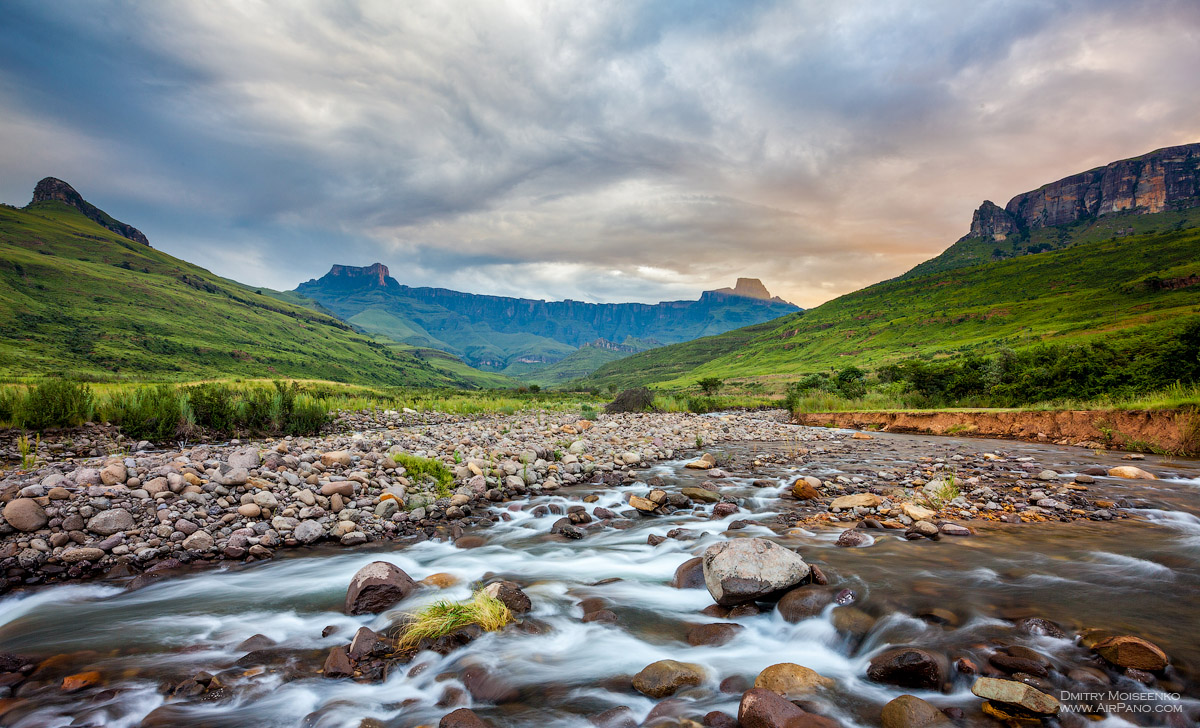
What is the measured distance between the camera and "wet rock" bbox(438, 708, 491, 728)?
13.3ft

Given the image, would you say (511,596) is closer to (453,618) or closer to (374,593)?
(453,618)

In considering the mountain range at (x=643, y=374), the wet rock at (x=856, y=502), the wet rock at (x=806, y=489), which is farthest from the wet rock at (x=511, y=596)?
the mountain range at (x=643, y=374)

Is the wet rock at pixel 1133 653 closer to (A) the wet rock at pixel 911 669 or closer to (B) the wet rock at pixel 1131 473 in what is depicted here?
(A) the wet rock at pixel 911 669

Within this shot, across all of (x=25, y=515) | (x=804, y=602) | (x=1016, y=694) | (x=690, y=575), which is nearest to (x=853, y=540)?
(x=804, y=602)

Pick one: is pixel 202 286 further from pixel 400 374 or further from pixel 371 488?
pixel 371 488

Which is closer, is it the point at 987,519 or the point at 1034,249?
the point at 987,519

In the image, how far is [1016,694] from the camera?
3.65 meters

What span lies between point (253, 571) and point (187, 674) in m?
2.95

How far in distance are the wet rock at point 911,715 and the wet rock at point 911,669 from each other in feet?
1.56

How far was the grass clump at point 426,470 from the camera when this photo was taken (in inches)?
450

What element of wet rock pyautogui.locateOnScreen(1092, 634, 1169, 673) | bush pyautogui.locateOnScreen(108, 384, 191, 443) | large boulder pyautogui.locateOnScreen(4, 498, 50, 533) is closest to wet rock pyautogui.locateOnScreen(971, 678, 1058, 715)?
wet rock pyautogui.locateOnScreen(1092, 634, 1169, 673)

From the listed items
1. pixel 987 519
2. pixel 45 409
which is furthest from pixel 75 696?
pixel 45 409

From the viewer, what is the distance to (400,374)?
6959 inches

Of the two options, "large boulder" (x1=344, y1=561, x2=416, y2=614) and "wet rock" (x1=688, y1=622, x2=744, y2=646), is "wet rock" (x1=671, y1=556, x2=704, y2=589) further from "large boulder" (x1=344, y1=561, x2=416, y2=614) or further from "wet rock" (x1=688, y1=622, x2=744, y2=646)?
"large boulder" (x1=344, y1=561, x2=416, y2=614)
